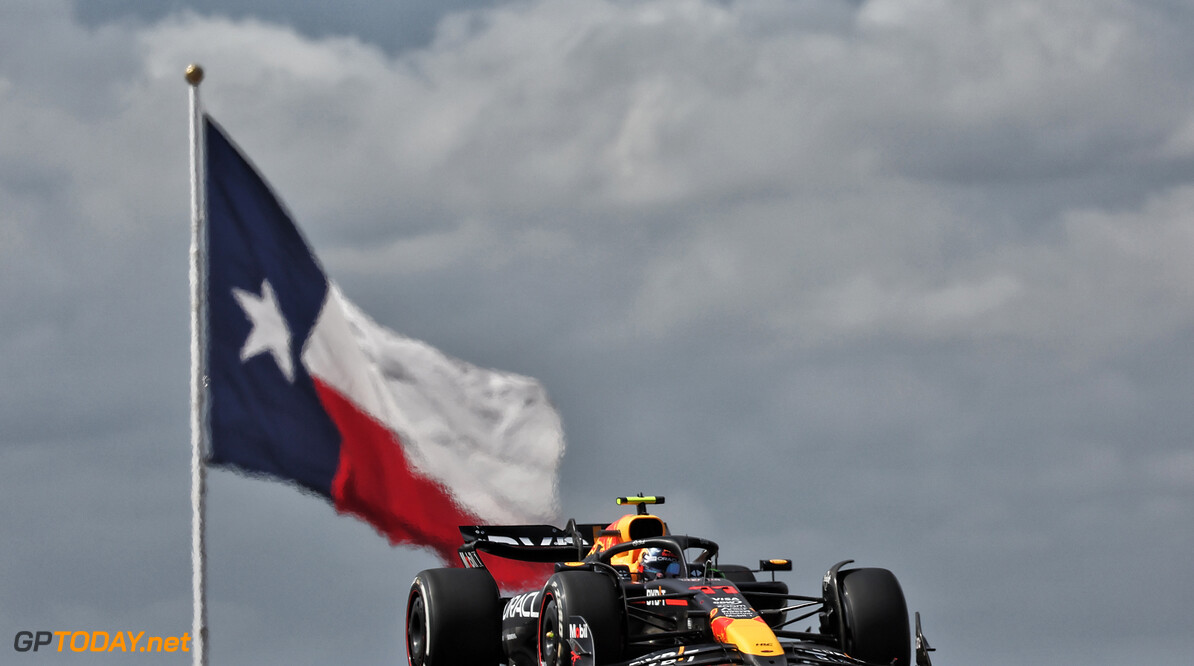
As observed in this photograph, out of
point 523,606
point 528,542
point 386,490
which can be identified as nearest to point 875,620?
point 523,606

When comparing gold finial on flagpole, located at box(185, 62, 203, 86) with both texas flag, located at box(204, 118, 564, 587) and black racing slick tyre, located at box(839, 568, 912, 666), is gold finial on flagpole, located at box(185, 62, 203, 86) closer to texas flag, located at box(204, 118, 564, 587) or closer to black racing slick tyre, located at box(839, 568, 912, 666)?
texas flag, located at box(204, 118, 564, 587)

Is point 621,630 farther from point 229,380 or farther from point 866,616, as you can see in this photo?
point 229,380

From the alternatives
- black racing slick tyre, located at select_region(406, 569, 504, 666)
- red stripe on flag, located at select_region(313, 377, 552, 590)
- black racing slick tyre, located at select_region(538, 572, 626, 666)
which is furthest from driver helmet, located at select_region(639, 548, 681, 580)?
red stripe on flag, located at select_region(313, 377, 552, 590)

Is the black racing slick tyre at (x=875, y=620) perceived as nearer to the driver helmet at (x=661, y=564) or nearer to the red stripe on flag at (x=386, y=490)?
the driver helmet at (x=661, y=564)

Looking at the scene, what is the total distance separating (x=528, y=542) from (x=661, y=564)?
2.96 meters

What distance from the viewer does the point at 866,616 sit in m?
19.4

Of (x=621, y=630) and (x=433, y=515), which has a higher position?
(x=433, y=515)

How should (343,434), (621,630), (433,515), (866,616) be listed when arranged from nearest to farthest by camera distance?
(621,630)
(866,616)
(343,434)
(433,515)

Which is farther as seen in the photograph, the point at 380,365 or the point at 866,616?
the point at 380,365

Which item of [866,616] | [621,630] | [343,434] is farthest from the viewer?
[343,434]

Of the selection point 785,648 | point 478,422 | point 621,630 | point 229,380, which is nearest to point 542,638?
Result: point 621,630

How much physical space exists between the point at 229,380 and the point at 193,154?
2.68 meters

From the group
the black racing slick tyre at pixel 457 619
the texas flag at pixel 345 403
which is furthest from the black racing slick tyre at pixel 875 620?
the texas flag at pixel 345 403

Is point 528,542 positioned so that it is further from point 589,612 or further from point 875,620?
point 589,612
